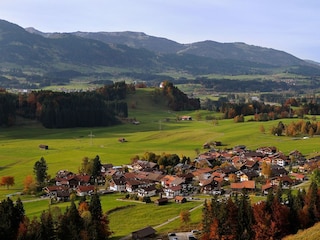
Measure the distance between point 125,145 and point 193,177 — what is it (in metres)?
40.7

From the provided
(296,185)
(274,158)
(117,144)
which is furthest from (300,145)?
(117,144)

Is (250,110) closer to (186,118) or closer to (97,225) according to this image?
(186,118)

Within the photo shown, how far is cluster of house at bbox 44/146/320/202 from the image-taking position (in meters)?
74.2

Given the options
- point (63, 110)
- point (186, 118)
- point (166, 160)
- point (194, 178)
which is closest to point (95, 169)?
point (166, 160)

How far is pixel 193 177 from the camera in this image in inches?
3300

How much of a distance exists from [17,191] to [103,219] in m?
32.4

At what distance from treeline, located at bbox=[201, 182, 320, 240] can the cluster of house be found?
63.5 ft

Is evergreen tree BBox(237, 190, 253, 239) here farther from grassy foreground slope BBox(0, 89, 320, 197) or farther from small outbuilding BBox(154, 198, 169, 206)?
grassy foreground slope BBox(0, 89, 320, 197)

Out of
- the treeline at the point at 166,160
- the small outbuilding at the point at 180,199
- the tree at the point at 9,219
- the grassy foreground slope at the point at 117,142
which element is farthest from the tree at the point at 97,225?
the treeline at the point at 166,160

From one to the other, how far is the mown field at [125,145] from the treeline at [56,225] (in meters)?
4.32

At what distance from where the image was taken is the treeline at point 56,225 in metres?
44.7

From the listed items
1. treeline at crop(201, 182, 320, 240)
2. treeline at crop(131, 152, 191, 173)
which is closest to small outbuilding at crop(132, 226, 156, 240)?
treeline at crop(201, 182, 320, 240)

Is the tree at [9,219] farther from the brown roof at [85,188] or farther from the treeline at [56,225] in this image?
the brown roof at [85,188]

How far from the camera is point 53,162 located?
99625mm
